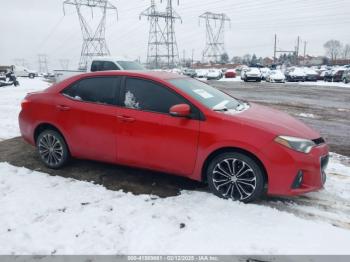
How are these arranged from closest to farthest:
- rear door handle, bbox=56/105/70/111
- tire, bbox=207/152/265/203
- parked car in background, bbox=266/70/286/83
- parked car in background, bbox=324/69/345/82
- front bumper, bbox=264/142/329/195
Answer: front bumper, bbox=264/142/329/195, tire, bbox=207/152/265/203, rear door handle, bbox=56/105/70/111, parked car in background, bbox=324/69/345/82, parked car in background, bbox=266/70/286/83

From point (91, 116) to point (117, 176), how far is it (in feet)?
3.24

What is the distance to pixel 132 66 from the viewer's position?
1324 cm

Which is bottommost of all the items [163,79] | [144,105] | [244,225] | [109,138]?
[244,225]

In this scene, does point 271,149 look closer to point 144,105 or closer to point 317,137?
point 317,137

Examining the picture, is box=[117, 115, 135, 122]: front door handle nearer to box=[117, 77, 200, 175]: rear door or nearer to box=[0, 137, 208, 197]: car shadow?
box=[117, 77, 200, 175]: rear door

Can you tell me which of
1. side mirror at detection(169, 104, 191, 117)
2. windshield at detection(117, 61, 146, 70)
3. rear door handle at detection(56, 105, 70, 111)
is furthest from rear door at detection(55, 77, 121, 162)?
windshield at detection(117, 61, 146, 70)

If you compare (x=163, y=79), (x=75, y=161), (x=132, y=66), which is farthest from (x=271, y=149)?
(x=132, y=66)

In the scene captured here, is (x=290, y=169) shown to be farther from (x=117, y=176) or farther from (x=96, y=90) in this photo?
(x=96, y=90)

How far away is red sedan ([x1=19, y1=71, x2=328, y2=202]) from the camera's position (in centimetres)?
390

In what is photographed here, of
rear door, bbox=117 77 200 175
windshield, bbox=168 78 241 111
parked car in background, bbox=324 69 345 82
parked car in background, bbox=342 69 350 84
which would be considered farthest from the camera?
parked car in background, bbox=324 69 345 82

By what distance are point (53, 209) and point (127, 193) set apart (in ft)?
3.10

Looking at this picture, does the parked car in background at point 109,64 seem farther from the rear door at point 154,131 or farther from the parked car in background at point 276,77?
the parked car in background at point 276,77

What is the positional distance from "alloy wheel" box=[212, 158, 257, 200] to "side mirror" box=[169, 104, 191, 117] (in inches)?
29.5

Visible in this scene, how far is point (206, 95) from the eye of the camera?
4664 mm
